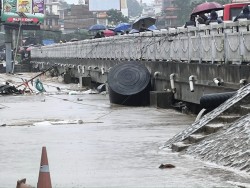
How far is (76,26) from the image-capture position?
158000mm

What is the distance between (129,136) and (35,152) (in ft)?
8.51

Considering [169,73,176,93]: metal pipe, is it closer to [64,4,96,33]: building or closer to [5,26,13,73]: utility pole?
[5,26,13,73]: utility pole

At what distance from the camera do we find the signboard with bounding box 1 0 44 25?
85.8 meters

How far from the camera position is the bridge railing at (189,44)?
623 inches

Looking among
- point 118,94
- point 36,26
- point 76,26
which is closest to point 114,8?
point 76,26

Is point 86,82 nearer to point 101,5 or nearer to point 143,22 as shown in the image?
point 143,22

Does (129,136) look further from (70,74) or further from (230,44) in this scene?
(70,74)

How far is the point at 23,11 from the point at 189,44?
7304cm

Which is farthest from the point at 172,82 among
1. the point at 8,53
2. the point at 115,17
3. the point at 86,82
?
the point at 115,17

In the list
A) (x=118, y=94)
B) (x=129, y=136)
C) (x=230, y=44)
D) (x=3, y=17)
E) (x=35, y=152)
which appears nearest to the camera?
(x=35, y=152)

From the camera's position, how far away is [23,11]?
3568 inches

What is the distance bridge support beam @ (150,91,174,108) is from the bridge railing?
107cm

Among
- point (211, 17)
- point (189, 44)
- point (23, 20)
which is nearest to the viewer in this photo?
point (189, 44)

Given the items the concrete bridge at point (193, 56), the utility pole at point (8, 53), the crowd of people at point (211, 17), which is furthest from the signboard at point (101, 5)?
the crowd of people at point (211, 17)
